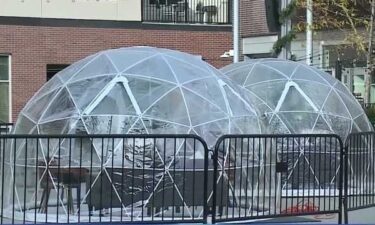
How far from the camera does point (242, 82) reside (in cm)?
1366

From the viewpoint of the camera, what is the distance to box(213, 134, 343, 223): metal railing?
8766 mm

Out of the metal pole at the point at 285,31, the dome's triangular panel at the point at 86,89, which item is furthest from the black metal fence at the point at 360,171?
the metal pole at the point at 285,31

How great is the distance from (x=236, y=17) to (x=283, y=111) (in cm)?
1695

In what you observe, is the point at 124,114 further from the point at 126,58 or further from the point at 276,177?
the point at 276,177

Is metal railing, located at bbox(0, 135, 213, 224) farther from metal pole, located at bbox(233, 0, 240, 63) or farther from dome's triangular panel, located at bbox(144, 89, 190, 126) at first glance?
metal pole, located at bbox(233, 0, 240, 63)

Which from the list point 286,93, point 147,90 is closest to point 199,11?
point 286,93

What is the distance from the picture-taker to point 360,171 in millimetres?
10320

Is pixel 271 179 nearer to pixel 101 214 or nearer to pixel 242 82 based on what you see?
pixel 101 214

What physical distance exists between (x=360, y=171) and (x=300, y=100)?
3036 millimetres

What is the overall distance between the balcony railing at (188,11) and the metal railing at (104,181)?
861 inches

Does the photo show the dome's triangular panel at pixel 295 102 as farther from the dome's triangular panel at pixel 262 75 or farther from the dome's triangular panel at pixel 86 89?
the dome's triangular panel at pixel 86 89

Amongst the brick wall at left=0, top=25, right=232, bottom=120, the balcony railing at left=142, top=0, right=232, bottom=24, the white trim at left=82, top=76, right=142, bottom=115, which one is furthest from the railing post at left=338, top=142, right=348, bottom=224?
the balcony railing at left=142, top=0, right=232, bottom=24

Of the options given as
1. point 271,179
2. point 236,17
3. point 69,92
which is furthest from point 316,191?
point 236,17

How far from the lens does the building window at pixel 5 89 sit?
91.2 feet
